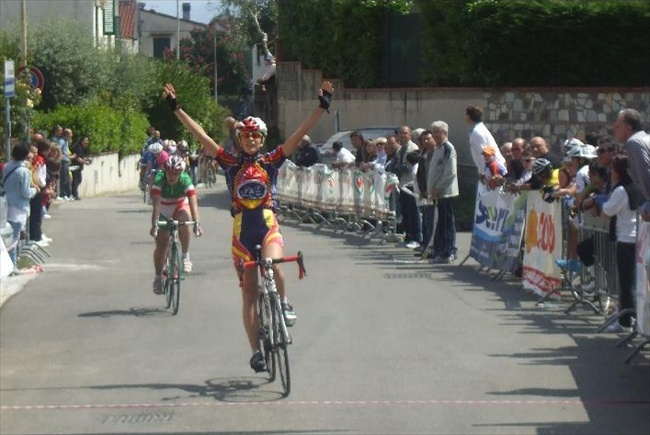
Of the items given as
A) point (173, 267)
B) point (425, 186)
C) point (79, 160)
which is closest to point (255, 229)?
point (173, 267)

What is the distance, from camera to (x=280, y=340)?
10.8 meters

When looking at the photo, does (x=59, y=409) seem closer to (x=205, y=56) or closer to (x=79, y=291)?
(x=79, y=291)

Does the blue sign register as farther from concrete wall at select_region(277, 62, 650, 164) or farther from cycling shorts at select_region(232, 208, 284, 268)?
cycling shorts at select_region(232, 208, 284, 268)

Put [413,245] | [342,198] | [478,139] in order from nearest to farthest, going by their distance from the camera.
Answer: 1. [478,139]
2. [413,245]
3. [342,198]

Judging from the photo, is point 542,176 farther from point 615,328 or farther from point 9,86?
point 9,86

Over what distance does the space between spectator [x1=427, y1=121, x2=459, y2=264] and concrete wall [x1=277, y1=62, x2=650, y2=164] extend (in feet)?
32.5

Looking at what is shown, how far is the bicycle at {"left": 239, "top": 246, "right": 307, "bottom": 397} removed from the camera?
10.8m

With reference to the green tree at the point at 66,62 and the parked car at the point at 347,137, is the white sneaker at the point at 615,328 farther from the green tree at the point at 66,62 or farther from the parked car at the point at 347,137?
the green tree at the point at 66,62

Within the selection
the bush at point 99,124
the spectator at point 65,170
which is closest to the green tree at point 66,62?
the bush at point 99,124

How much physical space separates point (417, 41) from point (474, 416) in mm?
26947

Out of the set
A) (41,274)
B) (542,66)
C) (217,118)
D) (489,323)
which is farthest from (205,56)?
(489,323)

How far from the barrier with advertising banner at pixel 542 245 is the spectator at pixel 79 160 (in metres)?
25.6

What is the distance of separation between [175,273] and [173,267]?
69 mm

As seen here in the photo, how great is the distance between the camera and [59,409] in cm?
1054
